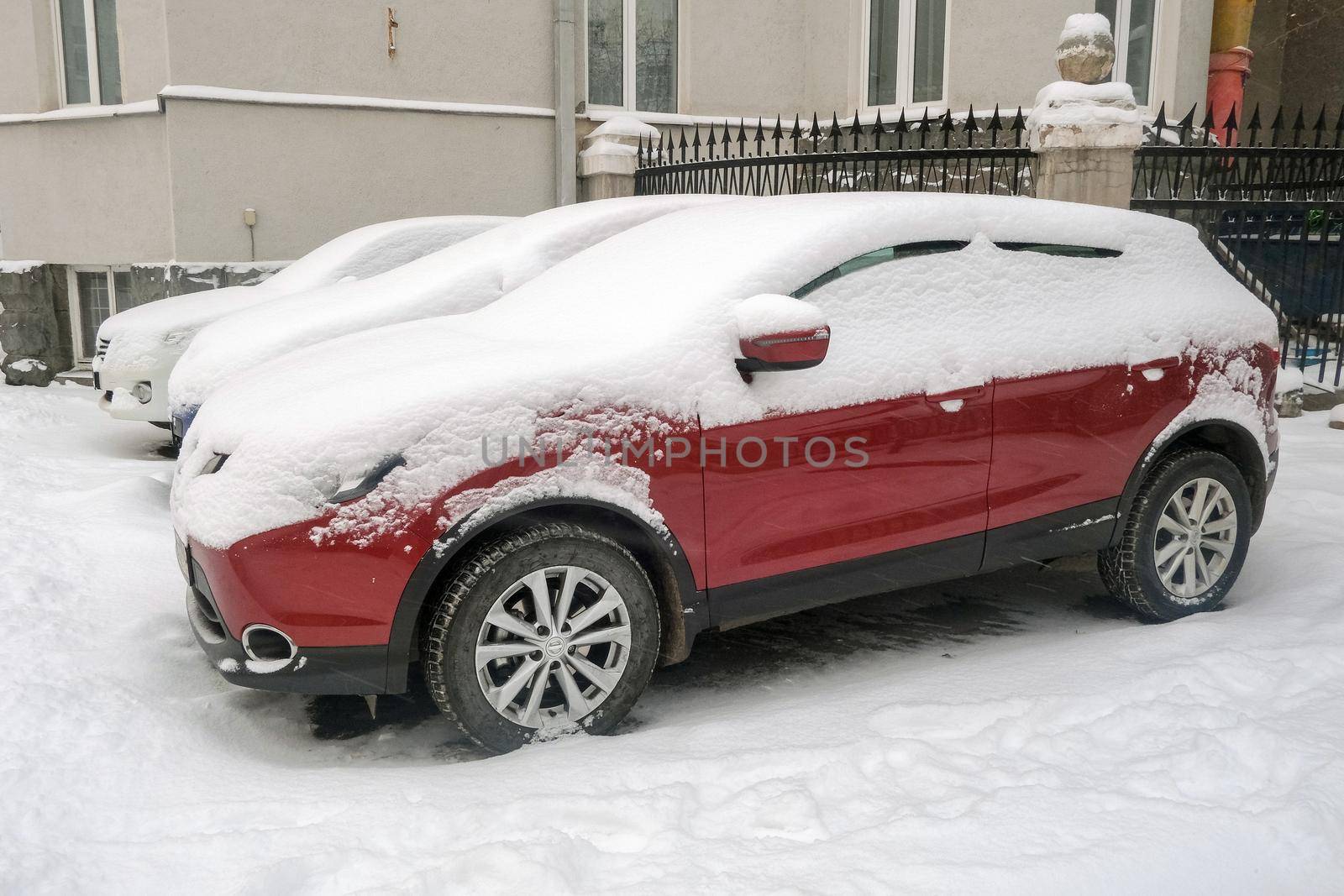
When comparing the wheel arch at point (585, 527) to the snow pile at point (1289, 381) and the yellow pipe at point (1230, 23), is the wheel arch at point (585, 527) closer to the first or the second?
the snow pile at point (1289, 381)

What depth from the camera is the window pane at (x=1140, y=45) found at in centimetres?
1158

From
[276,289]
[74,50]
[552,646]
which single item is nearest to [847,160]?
[276,289]

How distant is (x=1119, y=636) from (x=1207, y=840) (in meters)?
1.41

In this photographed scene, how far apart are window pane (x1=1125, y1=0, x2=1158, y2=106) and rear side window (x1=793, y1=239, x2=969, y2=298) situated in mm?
9519

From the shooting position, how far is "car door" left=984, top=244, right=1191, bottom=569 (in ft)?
12.0

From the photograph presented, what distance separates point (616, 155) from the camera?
11.3 meters

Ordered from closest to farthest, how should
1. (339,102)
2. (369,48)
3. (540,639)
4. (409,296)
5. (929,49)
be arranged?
(540,639), (409,296), (339,102), (369,48), (929,49)

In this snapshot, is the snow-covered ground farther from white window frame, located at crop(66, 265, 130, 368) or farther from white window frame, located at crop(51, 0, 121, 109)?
white window frame, located at crop(51, 0, 121, 109)

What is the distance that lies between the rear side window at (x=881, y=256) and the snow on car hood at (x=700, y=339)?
3 centimetres

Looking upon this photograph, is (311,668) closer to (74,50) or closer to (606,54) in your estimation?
(74,50)

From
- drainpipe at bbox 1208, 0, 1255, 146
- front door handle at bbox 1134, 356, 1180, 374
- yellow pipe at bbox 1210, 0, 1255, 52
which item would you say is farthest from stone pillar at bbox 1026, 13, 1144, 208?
yellow pipe at bbox 1210, 0, 1255, 52

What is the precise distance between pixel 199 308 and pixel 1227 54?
12.0m

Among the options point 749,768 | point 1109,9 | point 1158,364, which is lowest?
point 749,768

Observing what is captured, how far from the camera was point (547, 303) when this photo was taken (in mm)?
3779
